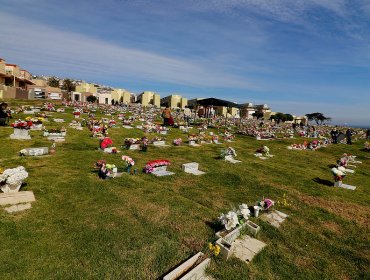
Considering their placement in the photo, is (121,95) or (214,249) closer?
(214,249)

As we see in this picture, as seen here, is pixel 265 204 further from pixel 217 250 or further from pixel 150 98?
pixel 150 98

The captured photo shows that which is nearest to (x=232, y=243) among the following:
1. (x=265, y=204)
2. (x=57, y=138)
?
(x=265, y=204)

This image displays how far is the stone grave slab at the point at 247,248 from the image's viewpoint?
631cm

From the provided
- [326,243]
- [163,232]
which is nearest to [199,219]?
[163,232]

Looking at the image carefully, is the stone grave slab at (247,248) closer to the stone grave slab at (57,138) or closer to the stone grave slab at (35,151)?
the stone grave slab at (35,151)

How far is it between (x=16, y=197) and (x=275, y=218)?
8477mm

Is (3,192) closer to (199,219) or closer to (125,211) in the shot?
(125,211)

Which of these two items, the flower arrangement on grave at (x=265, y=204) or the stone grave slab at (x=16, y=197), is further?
the flower arrangement on grave at (x=265, y=204)

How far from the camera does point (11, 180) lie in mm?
7977

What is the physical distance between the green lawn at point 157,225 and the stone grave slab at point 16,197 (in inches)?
10.6

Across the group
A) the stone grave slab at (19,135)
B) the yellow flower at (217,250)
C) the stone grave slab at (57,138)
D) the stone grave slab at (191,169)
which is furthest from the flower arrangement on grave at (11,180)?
the stone grave slab at (19,135)

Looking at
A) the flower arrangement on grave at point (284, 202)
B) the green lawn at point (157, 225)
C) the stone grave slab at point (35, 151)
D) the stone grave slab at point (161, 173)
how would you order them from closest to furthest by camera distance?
the green lawn at point (157, 225), the flower arrangement on grave at point (284, 202), the stone grave slab at point (161, 173), the stone grave slab at point (35, 151)

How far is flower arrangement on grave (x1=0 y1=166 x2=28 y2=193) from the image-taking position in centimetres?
796

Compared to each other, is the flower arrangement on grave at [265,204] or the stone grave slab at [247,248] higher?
the flower arrangement on grave at [265,204]
